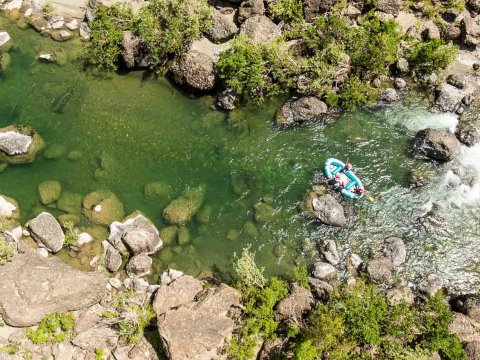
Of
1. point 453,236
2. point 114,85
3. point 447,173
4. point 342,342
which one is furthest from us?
point 114,85

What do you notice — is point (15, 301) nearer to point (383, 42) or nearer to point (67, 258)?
point (67, 258)

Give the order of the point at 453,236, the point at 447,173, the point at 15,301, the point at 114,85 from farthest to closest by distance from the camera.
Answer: the point at 114,85 → the point at 447,173 → the point at 453,236 → the point at 15,301

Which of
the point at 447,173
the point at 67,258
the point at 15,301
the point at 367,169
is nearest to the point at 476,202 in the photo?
the point at 447,173

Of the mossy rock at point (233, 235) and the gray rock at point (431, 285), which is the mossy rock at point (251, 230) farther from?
the gray rock at point (431, 285)

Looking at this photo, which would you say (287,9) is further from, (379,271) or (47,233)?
(47,233)

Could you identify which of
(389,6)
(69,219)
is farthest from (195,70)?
(389,6)

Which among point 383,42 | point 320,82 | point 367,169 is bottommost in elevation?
point 367,169

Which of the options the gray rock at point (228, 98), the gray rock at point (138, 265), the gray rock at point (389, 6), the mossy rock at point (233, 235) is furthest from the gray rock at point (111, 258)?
the gray rock at point (389, 6)

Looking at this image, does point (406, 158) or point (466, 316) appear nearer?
point (466, 316)
